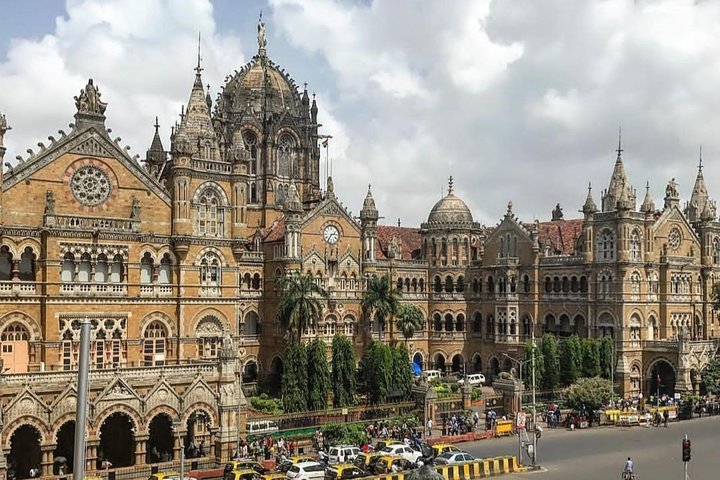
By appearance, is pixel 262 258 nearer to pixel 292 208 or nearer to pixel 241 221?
pixel 292 208

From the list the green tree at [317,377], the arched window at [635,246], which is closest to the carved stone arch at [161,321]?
the green tree at [317,377]

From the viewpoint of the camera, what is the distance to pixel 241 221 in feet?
198

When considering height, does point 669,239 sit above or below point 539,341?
above

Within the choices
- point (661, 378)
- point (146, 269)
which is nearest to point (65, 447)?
point (146, 269)

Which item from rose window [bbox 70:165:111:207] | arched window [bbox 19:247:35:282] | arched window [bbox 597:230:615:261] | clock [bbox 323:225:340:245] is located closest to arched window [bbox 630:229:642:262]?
arched window [bbox 597:230:615:261]

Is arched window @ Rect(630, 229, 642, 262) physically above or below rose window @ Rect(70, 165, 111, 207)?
below

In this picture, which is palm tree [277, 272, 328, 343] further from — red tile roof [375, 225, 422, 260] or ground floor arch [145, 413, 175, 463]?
red tile roof [375, 225, 422, 260]

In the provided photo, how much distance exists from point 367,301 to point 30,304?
1158 inches

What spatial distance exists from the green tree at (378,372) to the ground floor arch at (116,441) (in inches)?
855

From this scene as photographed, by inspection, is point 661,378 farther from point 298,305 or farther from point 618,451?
point 298,305

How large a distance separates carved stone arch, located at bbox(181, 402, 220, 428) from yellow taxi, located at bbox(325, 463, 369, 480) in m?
8.82

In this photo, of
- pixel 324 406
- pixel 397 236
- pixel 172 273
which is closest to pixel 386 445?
pixel 324 406

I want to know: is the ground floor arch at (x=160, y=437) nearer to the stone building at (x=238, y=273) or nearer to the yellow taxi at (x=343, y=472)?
the stone building at (x=238, y=273)

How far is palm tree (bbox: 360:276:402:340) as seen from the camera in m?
71.8
